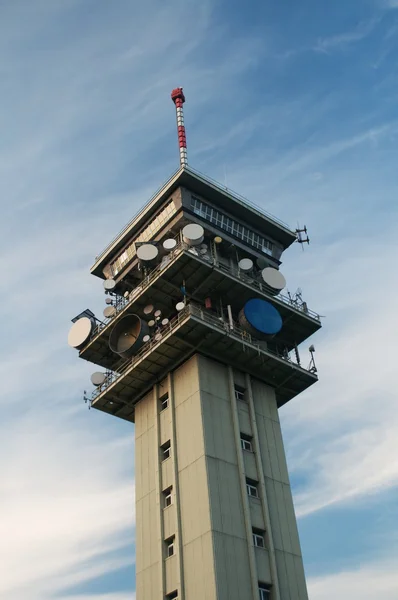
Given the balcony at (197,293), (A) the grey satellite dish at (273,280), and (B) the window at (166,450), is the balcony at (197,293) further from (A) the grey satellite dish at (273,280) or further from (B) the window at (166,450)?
(B) the window at (166,450)

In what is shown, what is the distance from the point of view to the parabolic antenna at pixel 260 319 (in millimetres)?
52375

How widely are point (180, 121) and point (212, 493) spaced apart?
3407cm

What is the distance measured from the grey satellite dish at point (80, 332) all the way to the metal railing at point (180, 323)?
3772 mm

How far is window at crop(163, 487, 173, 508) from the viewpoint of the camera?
155 ft

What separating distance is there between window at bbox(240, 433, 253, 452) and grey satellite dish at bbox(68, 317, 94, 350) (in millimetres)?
14606

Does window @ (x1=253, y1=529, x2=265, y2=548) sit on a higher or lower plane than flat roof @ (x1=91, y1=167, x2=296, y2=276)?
lower

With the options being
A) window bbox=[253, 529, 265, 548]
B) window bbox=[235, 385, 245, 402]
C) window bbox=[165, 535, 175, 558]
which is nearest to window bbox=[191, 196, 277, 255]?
window bbox=[235, 385, 245, 402]

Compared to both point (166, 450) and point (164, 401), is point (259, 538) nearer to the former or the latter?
point (166, 450)

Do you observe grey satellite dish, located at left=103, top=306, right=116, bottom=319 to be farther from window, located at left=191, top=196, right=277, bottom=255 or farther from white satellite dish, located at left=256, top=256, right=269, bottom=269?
white satellite dish, located at left=256, top=256, right=269, bottom=269

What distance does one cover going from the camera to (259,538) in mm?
45344

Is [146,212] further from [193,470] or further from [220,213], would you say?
[193,470]

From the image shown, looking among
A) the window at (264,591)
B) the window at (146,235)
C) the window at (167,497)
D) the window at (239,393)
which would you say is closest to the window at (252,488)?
the window at (167,497)

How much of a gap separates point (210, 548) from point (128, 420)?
16.3 metres

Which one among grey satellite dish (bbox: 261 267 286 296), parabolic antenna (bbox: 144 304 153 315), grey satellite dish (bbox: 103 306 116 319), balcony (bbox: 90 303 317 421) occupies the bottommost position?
balcony (bbox: 90 303 317 421)
